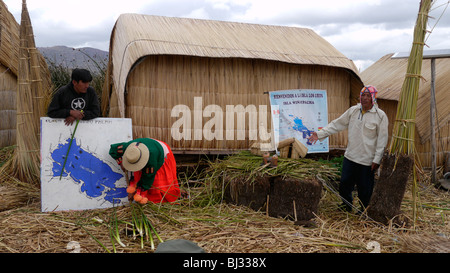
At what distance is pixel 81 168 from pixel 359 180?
3.23m

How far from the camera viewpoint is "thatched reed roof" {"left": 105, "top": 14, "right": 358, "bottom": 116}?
6.09 m

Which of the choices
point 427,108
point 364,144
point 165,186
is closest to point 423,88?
point 427,108

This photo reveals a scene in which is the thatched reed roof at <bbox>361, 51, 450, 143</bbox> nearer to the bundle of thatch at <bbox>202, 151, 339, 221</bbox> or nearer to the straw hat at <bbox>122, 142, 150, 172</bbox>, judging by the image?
the bundle of thatch at <bbox>202, 151, 339, 221</bbox>

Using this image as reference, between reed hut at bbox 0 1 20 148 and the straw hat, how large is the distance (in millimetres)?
4244

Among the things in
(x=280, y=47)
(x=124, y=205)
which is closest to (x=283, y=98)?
(x=280, y=47)

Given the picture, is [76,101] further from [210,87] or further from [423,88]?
[423,88]

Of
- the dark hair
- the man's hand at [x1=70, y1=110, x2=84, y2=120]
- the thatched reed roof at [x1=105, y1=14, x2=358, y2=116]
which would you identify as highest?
the thatched reed roof at [x1=105, y1=14, x2=358, y2=116]

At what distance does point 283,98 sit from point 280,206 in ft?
8.11

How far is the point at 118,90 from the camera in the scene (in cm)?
638

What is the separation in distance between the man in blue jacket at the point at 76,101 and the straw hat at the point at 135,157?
0.89 metres

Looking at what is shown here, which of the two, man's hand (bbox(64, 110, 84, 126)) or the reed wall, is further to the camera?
the reed wall

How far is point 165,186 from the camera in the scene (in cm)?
516

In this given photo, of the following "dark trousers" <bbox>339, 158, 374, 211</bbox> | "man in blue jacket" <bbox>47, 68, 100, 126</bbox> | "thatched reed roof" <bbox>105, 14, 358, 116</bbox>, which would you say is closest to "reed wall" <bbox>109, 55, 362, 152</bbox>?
"thatched reed roof" <bbox>105, 14, 358, 116</bbox>
